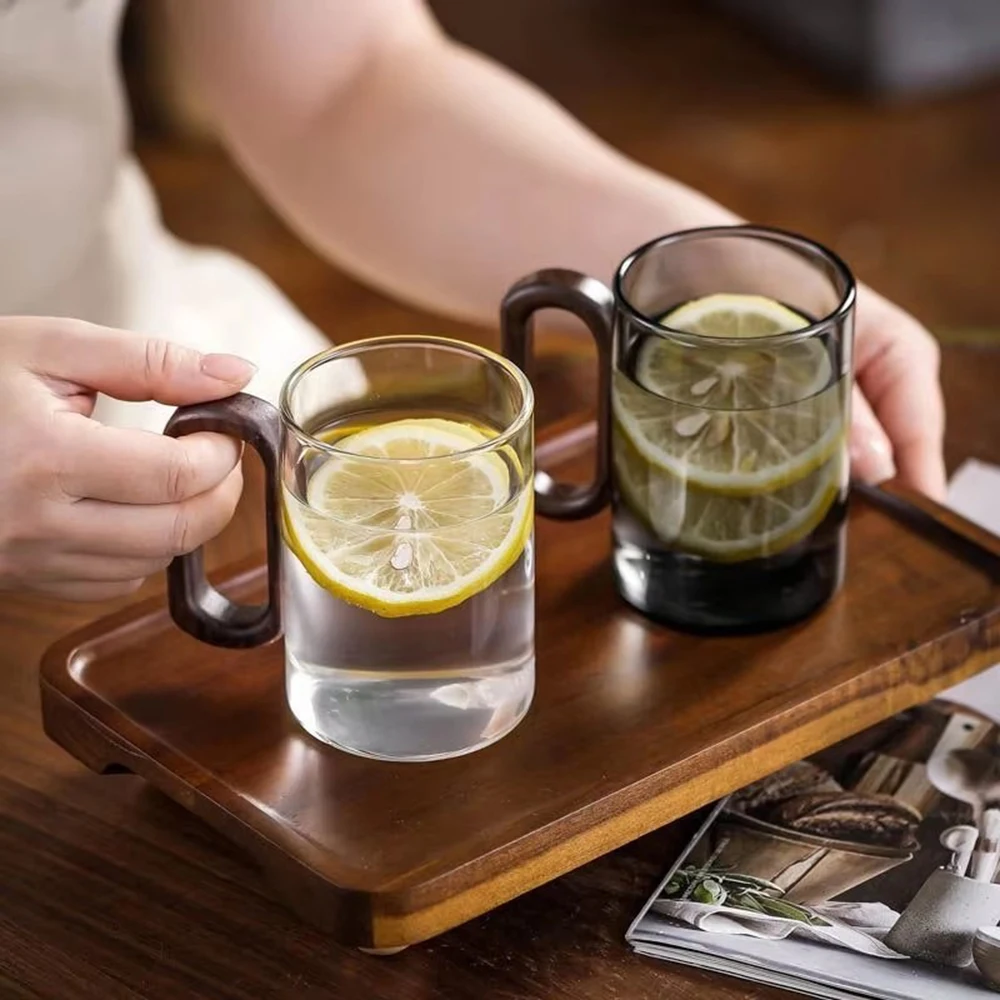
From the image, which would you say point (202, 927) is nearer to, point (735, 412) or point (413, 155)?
point (735, 412)

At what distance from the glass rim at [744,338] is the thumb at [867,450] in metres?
0.11

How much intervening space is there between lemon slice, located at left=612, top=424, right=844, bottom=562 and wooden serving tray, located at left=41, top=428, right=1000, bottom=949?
5 centimetres

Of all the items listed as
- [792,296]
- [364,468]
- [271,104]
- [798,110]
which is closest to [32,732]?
[364,468]

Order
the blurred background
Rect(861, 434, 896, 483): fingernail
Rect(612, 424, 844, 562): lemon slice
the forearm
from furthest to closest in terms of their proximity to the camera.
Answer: the blurred background
the forearm
Rect(861, 434, 896, 483): fingernail
Rect(612, 424, 844, 562): lemon slice

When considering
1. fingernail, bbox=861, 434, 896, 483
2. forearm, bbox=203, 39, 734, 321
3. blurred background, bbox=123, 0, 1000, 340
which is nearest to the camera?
fingernail, bbox=861, 434, 896, 483

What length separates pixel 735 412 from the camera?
2.65ft

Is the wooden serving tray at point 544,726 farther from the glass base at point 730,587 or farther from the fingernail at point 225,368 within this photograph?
the fingernail at point 225,368

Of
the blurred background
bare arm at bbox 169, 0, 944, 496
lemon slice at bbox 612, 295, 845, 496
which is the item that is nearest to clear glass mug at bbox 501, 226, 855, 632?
lemon slice at bbox 612, 295, 845, 496

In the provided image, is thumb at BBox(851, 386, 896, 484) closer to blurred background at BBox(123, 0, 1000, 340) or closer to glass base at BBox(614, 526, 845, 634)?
glass base at BBox(614, 526, 845, 634)

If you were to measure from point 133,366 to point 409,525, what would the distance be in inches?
5.6

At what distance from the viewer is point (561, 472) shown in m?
0.99

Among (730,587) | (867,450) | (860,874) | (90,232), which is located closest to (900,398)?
(867,450)

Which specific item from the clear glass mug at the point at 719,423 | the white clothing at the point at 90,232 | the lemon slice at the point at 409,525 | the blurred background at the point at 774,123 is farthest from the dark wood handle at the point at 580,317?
the blurred background at the point at 774,123

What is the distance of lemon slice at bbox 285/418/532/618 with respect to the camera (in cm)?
72
